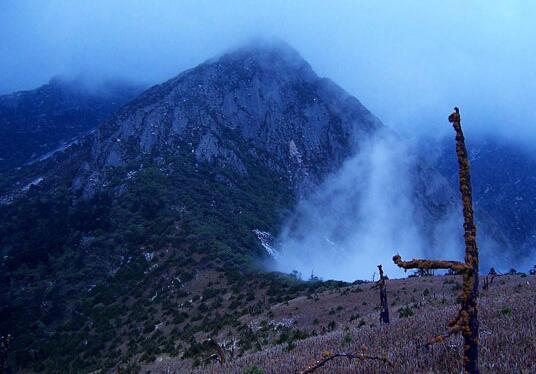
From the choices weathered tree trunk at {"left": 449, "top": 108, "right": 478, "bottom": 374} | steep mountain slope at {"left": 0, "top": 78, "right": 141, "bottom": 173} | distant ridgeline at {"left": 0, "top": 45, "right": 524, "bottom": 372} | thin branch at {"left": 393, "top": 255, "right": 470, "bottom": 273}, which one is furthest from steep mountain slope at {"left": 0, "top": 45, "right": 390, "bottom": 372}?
thin branch at {"left": 393, "top": 255, "right": 470, "bottom": 273}

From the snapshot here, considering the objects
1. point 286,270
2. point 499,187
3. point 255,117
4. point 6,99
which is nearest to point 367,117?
point 255,117

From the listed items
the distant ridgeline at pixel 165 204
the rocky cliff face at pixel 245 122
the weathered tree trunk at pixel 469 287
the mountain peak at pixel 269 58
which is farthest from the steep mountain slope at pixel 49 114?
the weathered tree trunk at pixel 469 287

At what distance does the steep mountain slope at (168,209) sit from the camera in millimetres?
37250

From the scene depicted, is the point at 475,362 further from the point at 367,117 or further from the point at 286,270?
the point at 367,117

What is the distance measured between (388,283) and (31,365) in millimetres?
27463

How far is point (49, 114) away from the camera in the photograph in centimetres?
11562

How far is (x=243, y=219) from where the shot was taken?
2403 inches

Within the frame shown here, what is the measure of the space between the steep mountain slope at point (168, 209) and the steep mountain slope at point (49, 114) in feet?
69.6

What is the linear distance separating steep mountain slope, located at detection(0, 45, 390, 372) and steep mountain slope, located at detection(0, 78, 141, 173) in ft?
69.6

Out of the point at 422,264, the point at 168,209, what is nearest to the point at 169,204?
the point at 168,209

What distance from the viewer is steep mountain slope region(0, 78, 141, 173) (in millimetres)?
95938

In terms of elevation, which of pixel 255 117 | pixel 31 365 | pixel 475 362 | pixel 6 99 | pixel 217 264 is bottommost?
pixel 475 362

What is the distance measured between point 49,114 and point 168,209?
76.4 m

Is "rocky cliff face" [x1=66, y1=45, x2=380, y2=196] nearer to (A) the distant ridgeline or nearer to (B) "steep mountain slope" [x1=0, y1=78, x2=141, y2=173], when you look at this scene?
(A) the distant ridgeline
